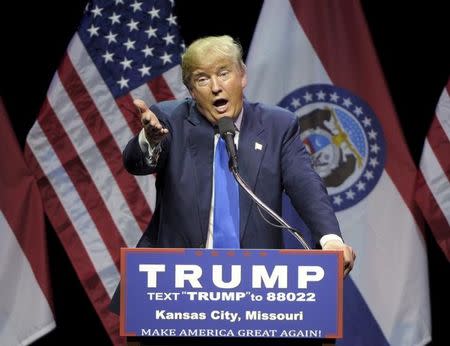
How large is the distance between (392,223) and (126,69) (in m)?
1.39

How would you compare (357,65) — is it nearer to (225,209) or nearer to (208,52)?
(208,52)

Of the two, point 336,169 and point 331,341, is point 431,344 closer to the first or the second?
point 336,169

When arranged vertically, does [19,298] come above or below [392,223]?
below

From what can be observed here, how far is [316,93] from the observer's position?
4.01m

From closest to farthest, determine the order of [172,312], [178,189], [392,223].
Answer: [172,312]
[178,189]
[392,223]

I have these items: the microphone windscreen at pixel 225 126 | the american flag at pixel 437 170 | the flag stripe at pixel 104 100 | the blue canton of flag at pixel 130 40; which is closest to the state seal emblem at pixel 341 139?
the american flag at pixel 437 170

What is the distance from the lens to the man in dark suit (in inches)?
88.0

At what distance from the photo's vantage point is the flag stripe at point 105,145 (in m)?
3.97

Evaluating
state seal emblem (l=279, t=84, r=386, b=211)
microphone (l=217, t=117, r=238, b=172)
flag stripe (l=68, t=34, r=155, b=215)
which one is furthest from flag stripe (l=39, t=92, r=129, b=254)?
microphone (l=217, t=117, r=238, b=172)

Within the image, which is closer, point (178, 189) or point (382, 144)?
point (178, 189)

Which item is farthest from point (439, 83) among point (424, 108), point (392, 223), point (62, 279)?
point (62, 279)

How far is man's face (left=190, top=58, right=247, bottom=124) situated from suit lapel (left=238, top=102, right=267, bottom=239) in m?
0.05

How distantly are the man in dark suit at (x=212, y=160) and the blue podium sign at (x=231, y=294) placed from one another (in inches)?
13.5

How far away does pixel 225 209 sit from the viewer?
2.25 metres
